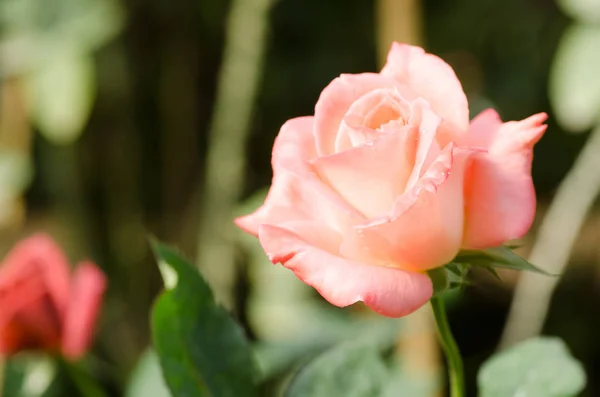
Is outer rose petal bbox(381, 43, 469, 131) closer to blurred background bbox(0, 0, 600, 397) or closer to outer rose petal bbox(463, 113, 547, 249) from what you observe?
outer rose petal bbox(463, 113, 547, 249)

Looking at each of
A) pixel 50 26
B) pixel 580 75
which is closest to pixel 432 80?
pixel 580 75

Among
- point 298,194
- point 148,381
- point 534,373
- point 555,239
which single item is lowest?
point 555,239

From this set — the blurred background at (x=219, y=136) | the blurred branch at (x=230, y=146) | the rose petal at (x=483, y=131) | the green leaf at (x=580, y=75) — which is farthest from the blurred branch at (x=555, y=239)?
the rose petal at (x=483, y=131)

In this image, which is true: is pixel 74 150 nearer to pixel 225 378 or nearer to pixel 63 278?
pixel 63 278

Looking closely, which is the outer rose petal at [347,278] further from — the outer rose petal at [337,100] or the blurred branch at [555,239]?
the blurred branch at [555,239]

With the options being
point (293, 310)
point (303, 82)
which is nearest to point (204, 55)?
point (303, 82)

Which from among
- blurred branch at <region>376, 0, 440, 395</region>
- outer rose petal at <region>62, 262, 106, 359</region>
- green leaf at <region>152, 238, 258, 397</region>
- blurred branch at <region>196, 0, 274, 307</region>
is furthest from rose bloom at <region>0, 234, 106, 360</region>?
blurred branch at <region>196, 0, 274, 307</region>

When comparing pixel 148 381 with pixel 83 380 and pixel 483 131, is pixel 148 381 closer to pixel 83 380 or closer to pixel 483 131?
pixel 83 380
